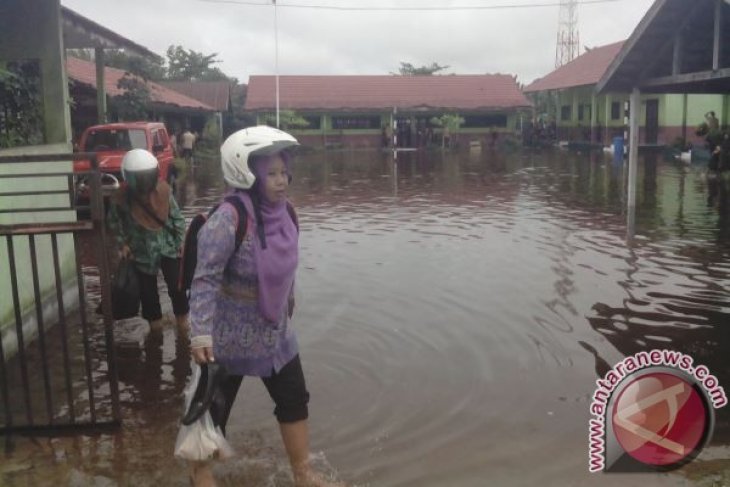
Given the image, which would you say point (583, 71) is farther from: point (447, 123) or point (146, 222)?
point (146, 222)

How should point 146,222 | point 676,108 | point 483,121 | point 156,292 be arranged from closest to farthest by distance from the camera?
point 146,222
point 156,292
point 676,108
point 483,121

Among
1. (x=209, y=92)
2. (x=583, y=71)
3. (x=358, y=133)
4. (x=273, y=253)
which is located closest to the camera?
(x=273, y=253)

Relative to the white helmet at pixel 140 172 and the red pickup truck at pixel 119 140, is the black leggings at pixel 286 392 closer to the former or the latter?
the white helmet at pixel 140 172

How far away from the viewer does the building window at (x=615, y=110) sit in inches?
1330

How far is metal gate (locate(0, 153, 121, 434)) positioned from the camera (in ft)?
12.4

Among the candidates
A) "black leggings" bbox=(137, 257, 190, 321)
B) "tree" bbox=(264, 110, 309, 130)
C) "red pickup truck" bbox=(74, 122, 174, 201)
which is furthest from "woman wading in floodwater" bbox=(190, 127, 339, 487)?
"tree" bbox=(264, 110, 309, 130)

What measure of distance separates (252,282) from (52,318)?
386cm

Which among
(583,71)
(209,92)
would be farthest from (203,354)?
(209,92)

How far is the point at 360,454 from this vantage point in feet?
12.6

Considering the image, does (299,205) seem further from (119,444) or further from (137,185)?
(119,444)

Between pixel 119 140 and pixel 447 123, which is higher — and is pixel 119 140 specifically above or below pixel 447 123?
below

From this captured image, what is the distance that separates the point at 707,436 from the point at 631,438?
50cm

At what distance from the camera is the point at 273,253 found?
121 inches

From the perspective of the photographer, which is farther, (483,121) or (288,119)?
(483,121)
